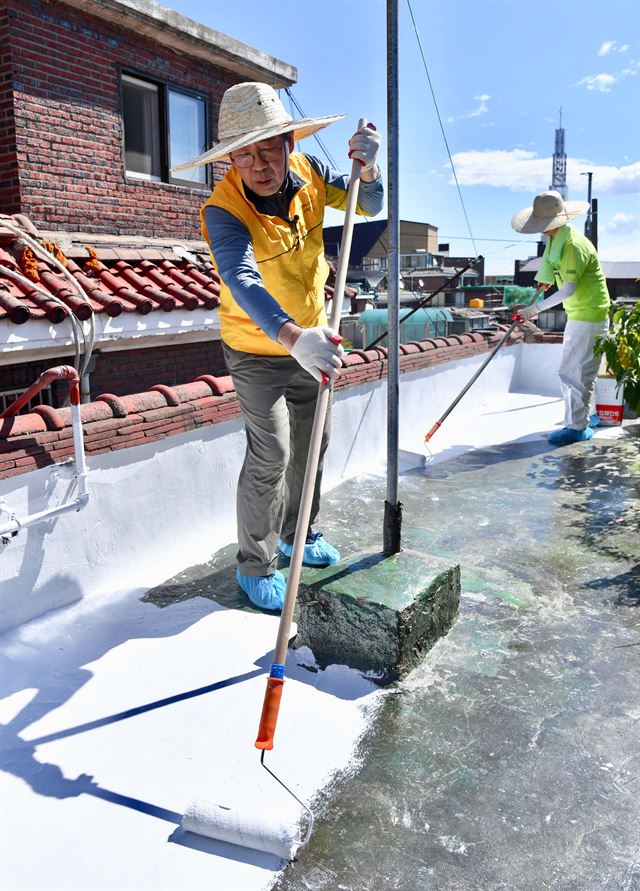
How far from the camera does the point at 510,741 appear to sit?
2.33 metres

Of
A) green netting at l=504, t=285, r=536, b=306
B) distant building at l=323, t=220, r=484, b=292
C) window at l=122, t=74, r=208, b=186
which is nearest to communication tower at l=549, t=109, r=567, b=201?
distant building at l=323, t=220, r=484, b=292

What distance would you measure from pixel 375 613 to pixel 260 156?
1879mm

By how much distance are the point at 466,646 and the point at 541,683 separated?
36 cm

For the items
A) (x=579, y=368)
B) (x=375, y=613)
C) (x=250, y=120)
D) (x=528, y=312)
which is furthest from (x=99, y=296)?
(x=579, y=368)

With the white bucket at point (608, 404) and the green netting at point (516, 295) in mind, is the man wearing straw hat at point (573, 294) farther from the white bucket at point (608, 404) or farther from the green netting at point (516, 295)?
the green netting at point (516, 295)

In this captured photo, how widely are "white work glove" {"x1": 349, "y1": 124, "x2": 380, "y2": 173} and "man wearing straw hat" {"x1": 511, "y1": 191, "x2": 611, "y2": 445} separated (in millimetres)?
3414

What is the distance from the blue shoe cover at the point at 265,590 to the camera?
3.25 m

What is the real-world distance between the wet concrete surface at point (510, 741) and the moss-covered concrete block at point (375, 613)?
0.11 meters

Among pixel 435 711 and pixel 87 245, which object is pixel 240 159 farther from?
pixel 87 245

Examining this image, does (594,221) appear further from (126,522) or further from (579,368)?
(126,522)

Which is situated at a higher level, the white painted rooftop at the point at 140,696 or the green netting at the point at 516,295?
the green netting at the point at 516,295

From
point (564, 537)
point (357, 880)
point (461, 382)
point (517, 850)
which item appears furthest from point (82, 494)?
point (461, 382)

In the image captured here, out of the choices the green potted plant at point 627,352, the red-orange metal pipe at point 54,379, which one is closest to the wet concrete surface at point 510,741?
the green potted plant at point 627,352

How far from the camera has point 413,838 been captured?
1940 millimetres
